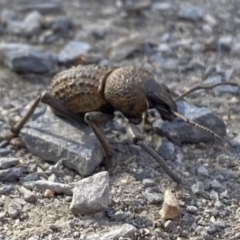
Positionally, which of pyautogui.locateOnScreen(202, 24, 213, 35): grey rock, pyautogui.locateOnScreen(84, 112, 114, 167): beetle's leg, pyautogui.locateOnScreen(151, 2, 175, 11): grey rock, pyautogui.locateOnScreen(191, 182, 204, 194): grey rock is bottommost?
pyautogui.locateOnScreen(191, 182, 204, 194): grey rock

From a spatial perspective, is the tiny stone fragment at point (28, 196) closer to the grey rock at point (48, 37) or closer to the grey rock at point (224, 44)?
the grey rock at point (48, 37)

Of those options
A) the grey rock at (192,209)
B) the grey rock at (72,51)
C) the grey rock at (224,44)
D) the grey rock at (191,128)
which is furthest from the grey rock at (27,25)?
the grey rock at (192,209)

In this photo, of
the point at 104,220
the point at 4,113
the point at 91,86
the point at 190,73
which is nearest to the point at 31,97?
the point at 4,113

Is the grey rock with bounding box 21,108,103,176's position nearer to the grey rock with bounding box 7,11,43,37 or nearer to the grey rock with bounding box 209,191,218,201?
the grey rock with bounding box 209,191,218,201


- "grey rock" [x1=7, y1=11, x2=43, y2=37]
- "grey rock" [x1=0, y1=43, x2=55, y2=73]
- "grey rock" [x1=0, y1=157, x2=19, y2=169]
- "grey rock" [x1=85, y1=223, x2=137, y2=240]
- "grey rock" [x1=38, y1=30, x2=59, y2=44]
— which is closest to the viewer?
"grey rock" [x1=85, y1=223, x2=137, y2=240]

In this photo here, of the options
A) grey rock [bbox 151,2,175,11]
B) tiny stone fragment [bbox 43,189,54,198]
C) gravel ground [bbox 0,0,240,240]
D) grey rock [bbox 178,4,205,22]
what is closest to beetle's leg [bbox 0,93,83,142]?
gravel ground [bbox 0,0,240,240]

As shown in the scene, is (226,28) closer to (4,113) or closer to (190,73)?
(190,73)

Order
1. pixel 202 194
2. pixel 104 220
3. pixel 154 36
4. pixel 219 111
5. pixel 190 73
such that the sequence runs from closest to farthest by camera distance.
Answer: pixel 104 220 → pixel 202 194 → pixel 219 111 → pixel 190 73 → pixel 154 36
